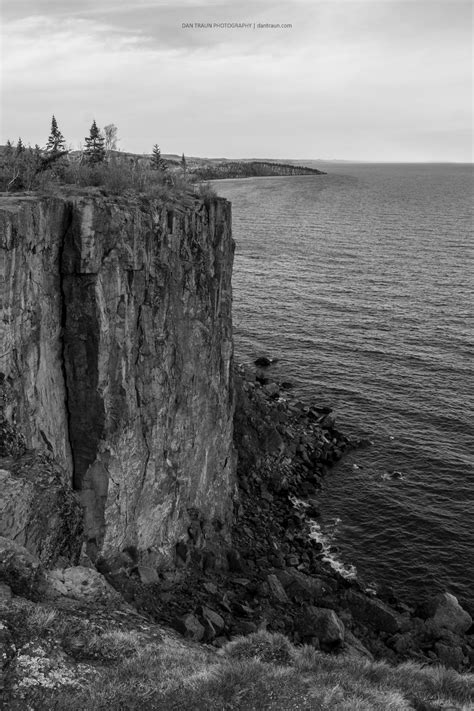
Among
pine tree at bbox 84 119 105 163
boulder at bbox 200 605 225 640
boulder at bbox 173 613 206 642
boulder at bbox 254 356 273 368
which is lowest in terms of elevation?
boulder at bbox 200 605 225 640

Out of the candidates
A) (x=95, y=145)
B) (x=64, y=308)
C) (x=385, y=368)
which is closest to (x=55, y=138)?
(x=95, y=145)

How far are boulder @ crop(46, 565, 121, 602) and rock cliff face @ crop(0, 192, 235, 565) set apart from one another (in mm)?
6434

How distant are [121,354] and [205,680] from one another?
17774 mm

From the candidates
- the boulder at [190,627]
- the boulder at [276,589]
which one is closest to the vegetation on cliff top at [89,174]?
the boulder at [190,627]

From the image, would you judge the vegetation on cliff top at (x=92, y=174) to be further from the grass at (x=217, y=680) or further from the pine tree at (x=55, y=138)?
the grass at (x=217, y=680)

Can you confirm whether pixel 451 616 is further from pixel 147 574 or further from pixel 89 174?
pixel 89 174

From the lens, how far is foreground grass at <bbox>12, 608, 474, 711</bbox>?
13875mm

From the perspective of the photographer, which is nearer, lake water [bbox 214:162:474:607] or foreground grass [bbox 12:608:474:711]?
foreground grass [bbox 12:608:474:711]

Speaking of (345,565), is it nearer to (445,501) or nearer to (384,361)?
(445,501)

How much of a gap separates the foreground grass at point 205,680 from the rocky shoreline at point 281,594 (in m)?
10.9

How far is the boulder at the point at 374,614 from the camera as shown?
35562 mm

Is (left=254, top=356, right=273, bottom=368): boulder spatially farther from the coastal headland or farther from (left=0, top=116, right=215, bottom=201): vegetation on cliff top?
(left=0, top=116, right=215, bottom=201): vegetation on cliff top

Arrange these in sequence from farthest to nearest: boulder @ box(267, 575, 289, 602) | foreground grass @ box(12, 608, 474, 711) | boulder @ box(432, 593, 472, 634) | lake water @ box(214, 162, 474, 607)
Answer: lake water @ box(214, 162, 474, 607) → boulder @ box(267, 575, 289, 602) → boulder @ box(432, 593, 472, 634) → foreground grass @ box(12, 608, 474, 711)

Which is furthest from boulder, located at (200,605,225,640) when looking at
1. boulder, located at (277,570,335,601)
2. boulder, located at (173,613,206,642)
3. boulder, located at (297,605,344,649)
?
boulder, located at (277,570,335,601)
